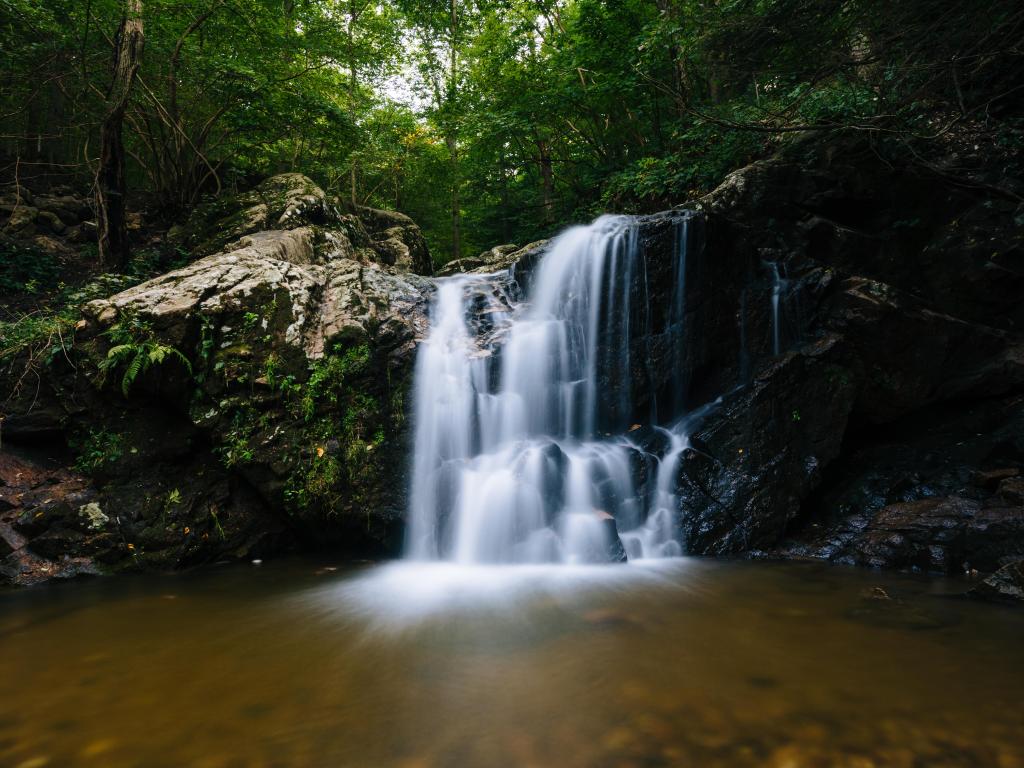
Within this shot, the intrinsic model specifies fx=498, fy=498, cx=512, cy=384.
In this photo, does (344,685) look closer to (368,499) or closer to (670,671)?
(670,671)

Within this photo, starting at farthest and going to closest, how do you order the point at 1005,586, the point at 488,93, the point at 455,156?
1. the point at 455,156
2. the point at 488,93
3. the point at 1005,586

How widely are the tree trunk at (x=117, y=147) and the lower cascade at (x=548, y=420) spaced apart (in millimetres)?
4836

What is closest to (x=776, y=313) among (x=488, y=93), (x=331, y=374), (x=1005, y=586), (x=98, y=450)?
(x=1005, y=586)

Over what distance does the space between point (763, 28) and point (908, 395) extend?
4.74 meters

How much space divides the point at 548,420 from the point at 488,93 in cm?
943

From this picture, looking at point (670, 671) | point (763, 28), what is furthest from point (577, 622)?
point (763, 28)

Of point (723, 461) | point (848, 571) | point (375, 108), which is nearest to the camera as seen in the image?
point (848, 571)

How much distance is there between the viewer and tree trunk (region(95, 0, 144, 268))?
6.70 m

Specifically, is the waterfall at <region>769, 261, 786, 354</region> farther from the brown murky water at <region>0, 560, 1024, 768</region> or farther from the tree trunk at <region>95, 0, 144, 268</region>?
the tree trunk at <region>95, 0, 144, 268</region>

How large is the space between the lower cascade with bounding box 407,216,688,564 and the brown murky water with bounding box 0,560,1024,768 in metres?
0.93

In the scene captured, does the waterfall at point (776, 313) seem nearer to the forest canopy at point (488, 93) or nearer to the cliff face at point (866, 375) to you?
the cliff face at point (866, 375)

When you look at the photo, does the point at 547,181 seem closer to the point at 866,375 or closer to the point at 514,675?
the point at 866,375

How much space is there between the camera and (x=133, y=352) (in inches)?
195

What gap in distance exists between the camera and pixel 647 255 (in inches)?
263
